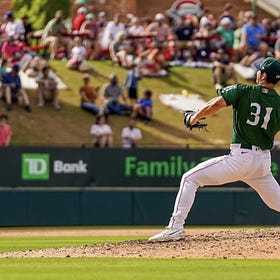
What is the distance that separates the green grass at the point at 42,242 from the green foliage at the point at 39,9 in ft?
66.3

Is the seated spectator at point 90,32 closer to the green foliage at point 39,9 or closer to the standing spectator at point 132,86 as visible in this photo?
the standing spectator at point 132,86

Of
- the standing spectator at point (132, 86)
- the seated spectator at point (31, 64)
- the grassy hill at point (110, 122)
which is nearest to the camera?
the grassy hill at point (110, 122)

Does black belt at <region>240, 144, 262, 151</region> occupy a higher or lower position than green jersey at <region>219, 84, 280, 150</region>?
lower

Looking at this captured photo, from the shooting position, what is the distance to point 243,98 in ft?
38.3

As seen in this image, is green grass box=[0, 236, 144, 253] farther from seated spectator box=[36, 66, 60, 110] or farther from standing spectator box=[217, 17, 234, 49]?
standing spectator box=[217, 17, 234, 49]

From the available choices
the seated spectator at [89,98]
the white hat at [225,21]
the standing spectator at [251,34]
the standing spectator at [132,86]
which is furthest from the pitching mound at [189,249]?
the white hat at [225,21]

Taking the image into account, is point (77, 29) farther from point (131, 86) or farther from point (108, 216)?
point (108, 216)

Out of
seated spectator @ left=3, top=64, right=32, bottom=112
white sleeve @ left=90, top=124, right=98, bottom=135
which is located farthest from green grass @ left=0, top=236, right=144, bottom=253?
seated spectator @ left=3, top=64, right=32, bottom=112

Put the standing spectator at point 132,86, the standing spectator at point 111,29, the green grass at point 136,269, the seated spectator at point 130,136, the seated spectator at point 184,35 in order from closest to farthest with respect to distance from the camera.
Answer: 1. the green grass at point 136,269
2. the seated spectator at point 130,136
3. the standing spectator at point 132,86
4. the standing spectator at point 111,29
5. the seated spectator at point 184,35

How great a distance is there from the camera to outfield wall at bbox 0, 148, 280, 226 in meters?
22.2

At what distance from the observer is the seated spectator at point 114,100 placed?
27.3 metres

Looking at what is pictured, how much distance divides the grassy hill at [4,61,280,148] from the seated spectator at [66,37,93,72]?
0.68 ft

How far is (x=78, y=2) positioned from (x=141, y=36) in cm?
746

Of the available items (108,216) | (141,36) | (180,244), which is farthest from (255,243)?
(141,36)
